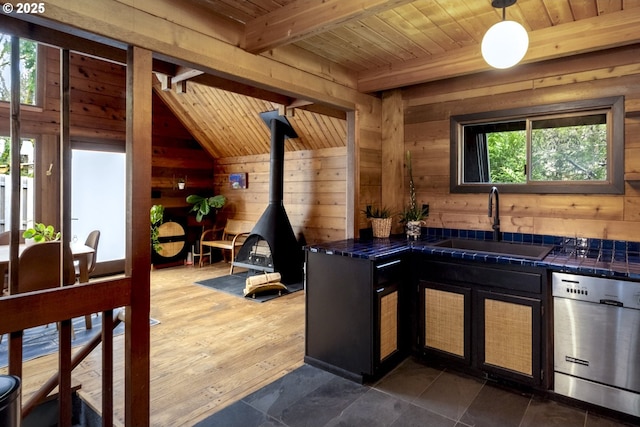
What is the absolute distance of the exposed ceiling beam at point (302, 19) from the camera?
6.57ft

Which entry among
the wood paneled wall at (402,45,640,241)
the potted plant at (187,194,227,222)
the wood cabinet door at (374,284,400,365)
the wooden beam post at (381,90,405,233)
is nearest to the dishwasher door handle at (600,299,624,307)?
the wood paneled wall at (402,45,640,241)

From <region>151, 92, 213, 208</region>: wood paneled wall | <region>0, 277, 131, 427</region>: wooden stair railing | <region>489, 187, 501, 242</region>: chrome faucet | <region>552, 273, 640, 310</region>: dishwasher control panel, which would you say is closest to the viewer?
<region>0, 277, 131, 427</region>: wooden stair railing

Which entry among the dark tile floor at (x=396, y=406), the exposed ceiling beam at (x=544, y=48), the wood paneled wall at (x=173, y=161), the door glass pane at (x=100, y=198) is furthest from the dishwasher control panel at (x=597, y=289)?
the door glass pane at (x=100, y=198)

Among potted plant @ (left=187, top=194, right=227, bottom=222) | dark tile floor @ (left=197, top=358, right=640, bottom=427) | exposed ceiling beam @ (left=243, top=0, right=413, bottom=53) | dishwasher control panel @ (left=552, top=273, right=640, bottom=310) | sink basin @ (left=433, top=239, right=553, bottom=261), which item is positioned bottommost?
dark tile floor @ (left=197, top=358, right=640, bottom=427)

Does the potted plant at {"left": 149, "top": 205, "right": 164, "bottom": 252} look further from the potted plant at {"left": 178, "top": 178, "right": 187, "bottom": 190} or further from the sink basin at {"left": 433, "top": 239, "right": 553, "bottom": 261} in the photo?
the sink basin at {"left": 433, "top": 239, "right": 553, "bottom": 261}

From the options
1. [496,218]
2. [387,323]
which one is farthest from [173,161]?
[496,218]

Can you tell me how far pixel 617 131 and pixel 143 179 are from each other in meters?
3.08

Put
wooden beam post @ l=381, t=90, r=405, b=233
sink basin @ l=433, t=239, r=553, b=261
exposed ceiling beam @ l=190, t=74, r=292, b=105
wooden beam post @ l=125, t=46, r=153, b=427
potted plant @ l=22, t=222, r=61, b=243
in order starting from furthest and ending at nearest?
wooden beam post @ l=381, t=90, r=405, b=233
potted plant @ l=22, t=222, r=61, b=243
exposed ceiling beam @ l=190, t=74, r=292, b=105
sink basin @ l=433, t=239, r=553, b=261
wooden beam post @ l=125, t=46, r=153, b=427

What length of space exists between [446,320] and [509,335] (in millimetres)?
A: 415

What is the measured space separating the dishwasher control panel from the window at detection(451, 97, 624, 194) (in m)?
0.87

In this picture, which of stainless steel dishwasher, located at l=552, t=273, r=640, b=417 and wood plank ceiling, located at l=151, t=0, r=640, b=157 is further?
wood plank ceiling, located at l=151, t=0, r=640, b=157

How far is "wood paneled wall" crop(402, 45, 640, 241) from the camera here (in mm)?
2598

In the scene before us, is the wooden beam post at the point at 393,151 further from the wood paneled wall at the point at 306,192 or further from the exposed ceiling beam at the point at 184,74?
the exposed ceiling beam at the point at 184,74

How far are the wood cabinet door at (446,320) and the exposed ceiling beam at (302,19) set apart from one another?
1855 millimetres
